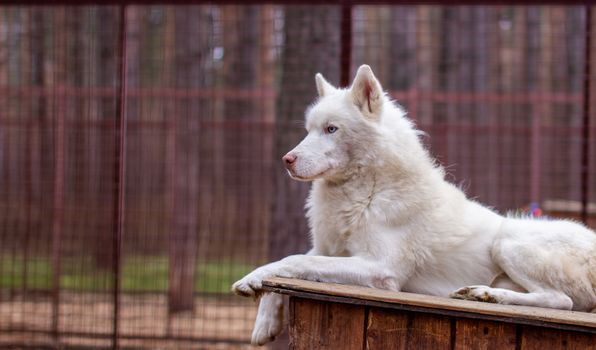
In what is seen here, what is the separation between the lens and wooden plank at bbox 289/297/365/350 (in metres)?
3.13

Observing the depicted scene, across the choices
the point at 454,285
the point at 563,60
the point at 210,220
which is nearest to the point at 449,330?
the point at 454,285

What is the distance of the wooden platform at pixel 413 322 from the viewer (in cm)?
291

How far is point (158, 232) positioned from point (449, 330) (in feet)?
17.3

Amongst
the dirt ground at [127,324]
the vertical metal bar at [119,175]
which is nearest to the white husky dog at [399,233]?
the vertical metal bar at [119,175]

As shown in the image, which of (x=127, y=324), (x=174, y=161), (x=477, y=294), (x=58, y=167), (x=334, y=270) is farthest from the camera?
(x=174, y=161)

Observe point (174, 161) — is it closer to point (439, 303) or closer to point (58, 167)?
point (58, 167)

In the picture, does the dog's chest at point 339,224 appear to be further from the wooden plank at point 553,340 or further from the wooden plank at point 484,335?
the wooden plank at point 553,340

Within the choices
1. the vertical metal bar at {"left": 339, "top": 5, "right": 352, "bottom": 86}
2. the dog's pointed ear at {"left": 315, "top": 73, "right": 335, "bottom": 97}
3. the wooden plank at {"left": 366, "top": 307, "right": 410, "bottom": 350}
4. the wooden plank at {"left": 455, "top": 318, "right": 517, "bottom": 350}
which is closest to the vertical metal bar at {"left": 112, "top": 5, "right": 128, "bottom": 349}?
the vertical metal bar at {"left": 339, "top": 5, "right": 352, "bottom": 86}

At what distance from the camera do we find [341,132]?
383cm

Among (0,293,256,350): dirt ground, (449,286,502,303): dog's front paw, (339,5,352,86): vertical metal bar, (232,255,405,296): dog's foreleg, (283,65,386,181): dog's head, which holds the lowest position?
(0,293,256,350): dirt ground

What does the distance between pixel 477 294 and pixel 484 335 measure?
32cm

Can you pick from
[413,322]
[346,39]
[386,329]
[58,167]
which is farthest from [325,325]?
[58,167]

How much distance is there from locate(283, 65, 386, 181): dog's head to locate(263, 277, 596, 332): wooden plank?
0.70m

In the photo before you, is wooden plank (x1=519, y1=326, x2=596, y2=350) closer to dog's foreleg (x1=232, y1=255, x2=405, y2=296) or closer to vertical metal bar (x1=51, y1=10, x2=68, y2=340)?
dog's foreleg (x1=232, y1=255, x2=405, y2=296)
